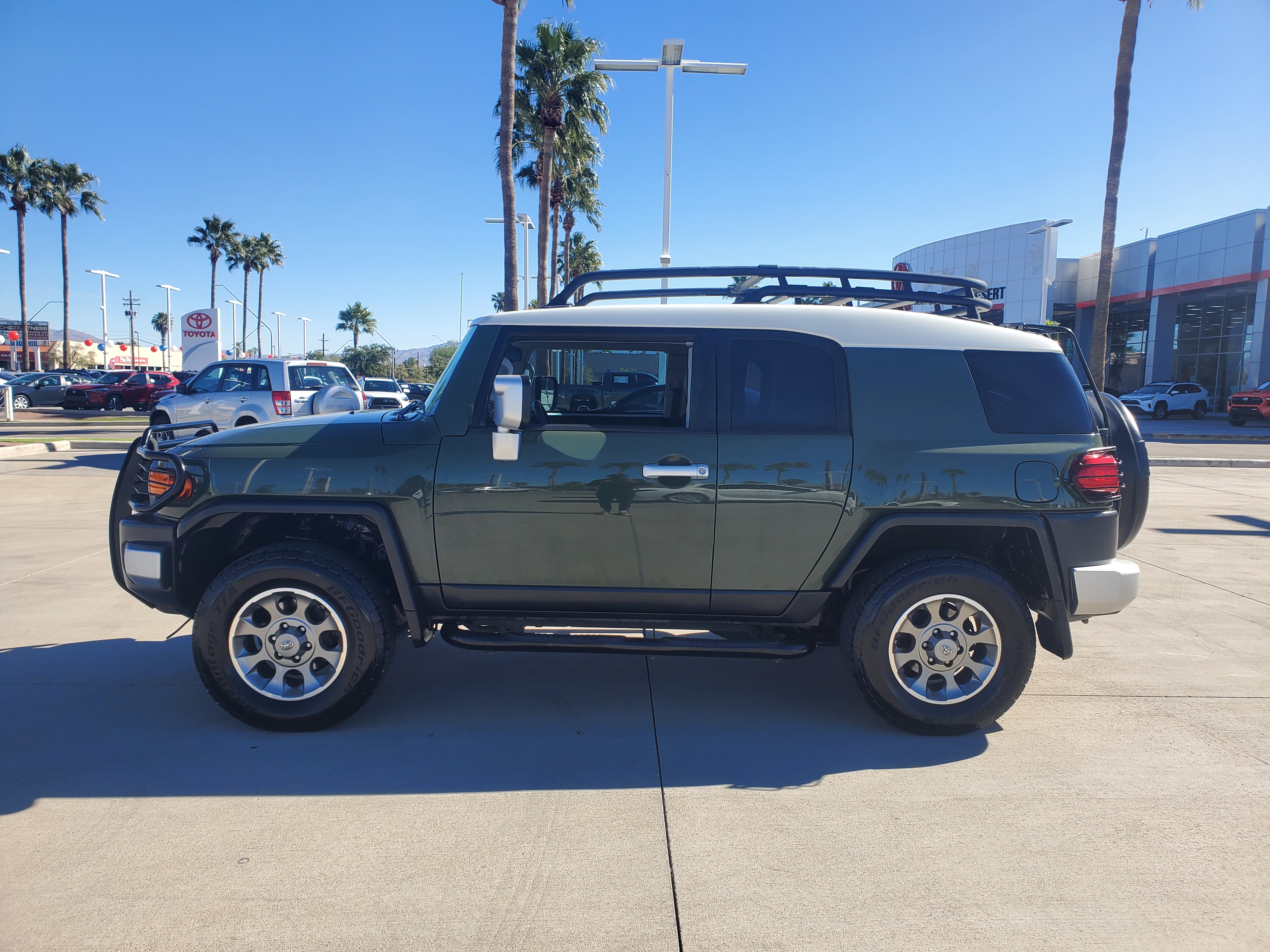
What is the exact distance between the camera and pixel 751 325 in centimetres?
366

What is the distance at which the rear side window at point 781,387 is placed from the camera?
11.8 feet

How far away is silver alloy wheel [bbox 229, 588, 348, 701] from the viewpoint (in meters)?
3.58

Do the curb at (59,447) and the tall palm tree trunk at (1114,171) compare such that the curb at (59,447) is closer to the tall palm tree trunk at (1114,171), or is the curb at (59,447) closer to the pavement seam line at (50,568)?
the pavement seam line at (50,568)

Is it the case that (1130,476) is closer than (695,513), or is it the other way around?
(695,513)

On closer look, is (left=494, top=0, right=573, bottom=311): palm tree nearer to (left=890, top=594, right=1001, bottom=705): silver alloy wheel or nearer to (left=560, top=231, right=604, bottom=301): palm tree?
(left=890, top=594, right=1001, bottom=705): silver alloy wheel

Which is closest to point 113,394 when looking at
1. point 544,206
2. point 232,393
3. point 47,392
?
point 47,392

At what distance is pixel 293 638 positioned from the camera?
141 inches

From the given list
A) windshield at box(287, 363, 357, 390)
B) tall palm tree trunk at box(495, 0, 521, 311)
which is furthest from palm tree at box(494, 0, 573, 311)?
→ windshield at box(287, 363, 357, 390)

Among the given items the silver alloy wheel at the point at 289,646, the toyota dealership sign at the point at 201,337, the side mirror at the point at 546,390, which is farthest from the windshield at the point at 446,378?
the toyota dealership sign at the point at 201,337

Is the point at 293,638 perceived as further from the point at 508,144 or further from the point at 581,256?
the point at 581,256

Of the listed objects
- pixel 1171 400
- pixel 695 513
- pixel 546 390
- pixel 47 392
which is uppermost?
pixel 1171 400

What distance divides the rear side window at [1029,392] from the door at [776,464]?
2.10ft

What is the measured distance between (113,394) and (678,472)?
37.4 meters

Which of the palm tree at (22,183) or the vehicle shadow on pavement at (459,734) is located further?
the palm tree at (22,183)
